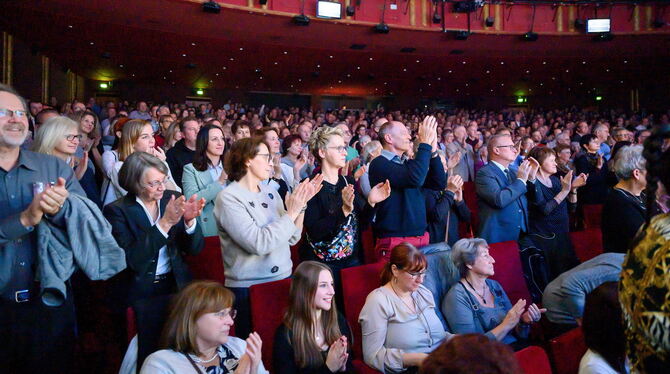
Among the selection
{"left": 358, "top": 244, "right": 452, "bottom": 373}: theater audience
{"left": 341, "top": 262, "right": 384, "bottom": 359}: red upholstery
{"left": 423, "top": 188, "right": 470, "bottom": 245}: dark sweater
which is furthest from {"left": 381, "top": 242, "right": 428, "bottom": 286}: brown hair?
{"left": 423, "top": 188, "right": 470, "bottom": 245}: dark sweater

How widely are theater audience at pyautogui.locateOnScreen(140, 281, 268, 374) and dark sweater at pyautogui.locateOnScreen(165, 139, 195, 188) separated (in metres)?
2.17

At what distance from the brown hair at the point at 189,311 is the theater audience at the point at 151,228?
37cm

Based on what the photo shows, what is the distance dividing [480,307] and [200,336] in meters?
1.45

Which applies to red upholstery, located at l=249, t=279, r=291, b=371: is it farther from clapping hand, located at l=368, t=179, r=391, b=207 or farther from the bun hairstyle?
the bun hairstyle

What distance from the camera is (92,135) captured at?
169 inches

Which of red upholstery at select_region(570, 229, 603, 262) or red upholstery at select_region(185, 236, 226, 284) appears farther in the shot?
red upholstery at select_region(570, 229, 603, 262)

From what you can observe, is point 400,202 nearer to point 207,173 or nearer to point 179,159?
point 207,173

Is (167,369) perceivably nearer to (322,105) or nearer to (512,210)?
(512,210)

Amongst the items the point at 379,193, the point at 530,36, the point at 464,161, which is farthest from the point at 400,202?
the point at 530,36

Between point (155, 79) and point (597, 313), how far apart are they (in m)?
19.8

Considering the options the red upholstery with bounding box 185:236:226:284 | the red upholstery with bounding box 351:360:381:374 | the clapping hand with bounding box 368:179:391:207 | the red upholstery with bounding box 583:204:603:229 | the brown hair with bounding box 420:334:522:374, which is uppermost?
the clapping hand with bounding box 368:179:391:207

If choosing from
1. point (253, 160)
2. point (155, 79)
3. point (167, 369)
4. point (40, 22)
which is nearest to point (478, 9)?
point (40, 22)

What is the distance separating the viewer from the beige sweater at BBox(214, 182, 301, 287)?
7.61ft

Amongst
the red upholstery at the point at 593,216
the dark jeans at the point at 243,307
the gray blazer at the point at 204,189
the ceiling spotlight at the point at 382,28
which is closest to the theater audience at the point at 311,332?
the dark jeans at the point at 243,307
